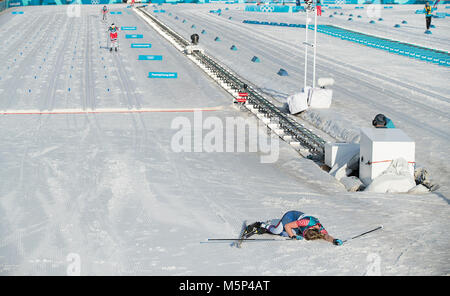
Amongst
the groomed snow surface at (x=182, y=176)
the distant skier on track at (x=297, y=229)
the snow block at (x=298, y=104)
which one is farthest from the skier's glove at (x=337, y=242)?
the snow block at (x=298, y=104)

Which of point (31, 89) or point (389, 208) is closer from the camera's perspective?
point (389, 208)

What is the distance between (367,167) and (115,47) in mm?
22000

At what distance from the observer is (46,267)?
8.71 metres

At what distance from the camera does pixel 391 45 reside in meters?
34.2

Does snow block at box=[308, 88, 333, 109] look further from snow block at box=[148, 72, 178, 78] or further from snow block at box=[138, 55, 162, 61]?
snow block at box=[138, 55, 162, 61]

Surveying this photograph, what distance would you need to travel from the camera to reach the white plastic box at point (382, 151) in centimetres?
1219

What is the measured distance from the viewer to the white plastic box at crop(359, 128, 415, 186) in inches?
480

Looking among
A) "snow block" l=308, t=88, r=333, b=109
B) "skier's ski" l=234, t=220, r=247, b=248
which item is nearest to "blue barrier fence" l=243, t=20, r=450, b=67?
"snow block" l=308, t=88, r=333, b=109

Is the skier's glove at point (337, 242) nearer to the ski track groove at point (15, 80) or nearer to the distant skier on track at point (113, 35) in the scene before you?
the ski track groove at point (15, 80)

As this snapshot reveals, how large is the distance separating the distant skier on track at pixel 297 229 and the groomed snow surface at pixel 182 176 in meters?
0.17

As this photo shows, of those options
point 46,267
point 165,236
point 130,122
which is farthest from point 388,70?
point 46,267

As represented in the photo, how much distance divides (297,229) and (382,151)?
3334 millimetres

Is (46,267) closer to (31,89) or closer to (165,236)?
(165,236)

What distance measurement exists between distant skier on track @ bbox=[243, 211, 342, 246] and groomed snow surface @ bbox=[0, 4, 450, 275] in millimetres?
166
